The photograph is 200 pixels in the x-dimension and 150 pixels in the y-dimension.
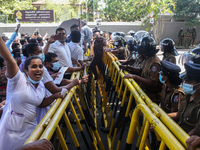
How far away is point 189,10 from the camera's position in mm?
21641

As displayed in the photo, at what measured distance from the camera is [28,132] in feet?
6.42

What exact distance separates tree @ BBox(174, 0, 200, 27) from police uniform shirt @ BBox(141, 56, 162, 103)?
2132 cm

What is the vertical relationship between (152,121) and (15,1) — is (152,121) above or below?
below

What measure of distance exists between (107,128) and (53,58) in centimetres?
184

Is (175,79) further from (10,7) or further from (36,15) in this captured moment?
(10,7)

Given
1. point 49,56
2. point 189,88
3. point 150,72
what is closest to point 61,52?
point 49,56

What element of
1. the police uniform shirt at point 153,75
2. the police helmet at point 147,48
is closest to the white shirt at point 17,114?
the police uniform shirt at point 153,75

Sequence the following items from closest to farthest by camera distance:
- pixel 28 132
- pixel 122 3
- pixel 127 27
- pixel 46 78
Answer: pixel 28 132 → pixel 46 78 → pixel 127 27 → pixel 122 3

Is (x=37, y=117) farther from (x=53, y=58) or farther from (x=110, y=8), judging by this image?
(x=110, y=8)

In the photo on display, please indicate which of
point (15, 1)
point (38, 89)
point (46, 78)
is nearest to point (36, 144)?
point (38, 89)

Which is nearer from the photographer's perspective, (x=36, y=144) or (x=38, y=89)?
(x=36, y=144)

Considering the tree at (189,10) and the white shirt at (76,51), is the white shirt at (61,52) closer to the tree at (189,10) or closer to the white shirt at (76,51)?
the white shirt at (76,51)

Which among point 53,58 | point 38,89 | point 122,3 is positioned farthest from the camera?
point 122,3

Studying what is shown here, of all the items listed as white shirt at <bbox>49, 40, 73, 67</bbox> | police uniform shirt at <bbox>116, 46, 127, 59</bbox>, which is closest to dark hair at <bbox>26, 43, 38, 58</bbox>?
white shirt at <bbox>49, 40, 73, 67</bbox>
